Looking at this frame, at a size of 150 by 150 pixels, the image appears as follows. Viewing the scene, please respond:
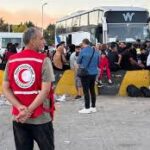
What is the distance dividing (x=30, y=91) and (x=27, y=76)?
0.16 metres

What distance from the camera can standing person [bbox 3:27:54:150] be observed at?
5.57m

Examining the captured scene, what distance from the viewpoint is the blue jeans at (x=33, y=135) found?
5.67m

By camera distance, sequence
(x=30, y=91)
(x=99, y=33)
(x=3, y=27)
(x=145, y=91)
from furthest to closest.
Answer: (x=3, y=27) → (x=99, y=33) → (x=145, y=91) → (x=30, y=91)

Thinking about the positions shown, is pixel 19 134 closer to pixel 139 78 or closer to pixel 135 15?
pixel 139 78

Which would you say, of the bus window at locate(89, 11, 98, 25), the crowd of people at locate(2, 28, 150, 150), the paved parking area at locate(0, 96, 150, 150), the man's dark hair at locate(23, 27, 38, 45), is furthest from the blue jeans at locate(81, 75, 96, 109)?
the bus window at locate(89, 11, 98, 25)

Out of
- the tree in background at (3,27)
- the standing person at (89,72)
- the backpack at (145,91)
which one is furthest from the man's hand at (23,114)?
the tree in background at (3,27)

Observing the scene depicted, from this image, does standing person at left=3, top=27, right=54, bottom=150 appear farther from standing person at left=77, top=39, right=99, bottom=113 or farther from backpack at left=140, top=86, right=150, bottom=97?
backpack at left=140, top=86, right=150, bottom=97

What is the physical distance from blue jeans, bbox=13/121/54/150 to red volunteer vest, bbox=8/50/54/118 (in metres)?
0.14

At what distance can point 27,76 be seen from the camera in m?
5.55

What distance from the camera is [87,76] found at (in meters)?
13.2

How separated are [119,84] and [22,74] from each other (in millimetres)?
12073

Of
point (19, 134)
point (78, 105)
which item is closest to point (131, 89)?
point (78, 105)

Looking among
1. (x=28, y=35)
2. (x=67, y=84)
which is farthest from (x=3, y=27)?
(x=28, y=35)

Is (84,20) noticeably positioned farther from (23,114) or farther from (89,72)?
(23,114)
